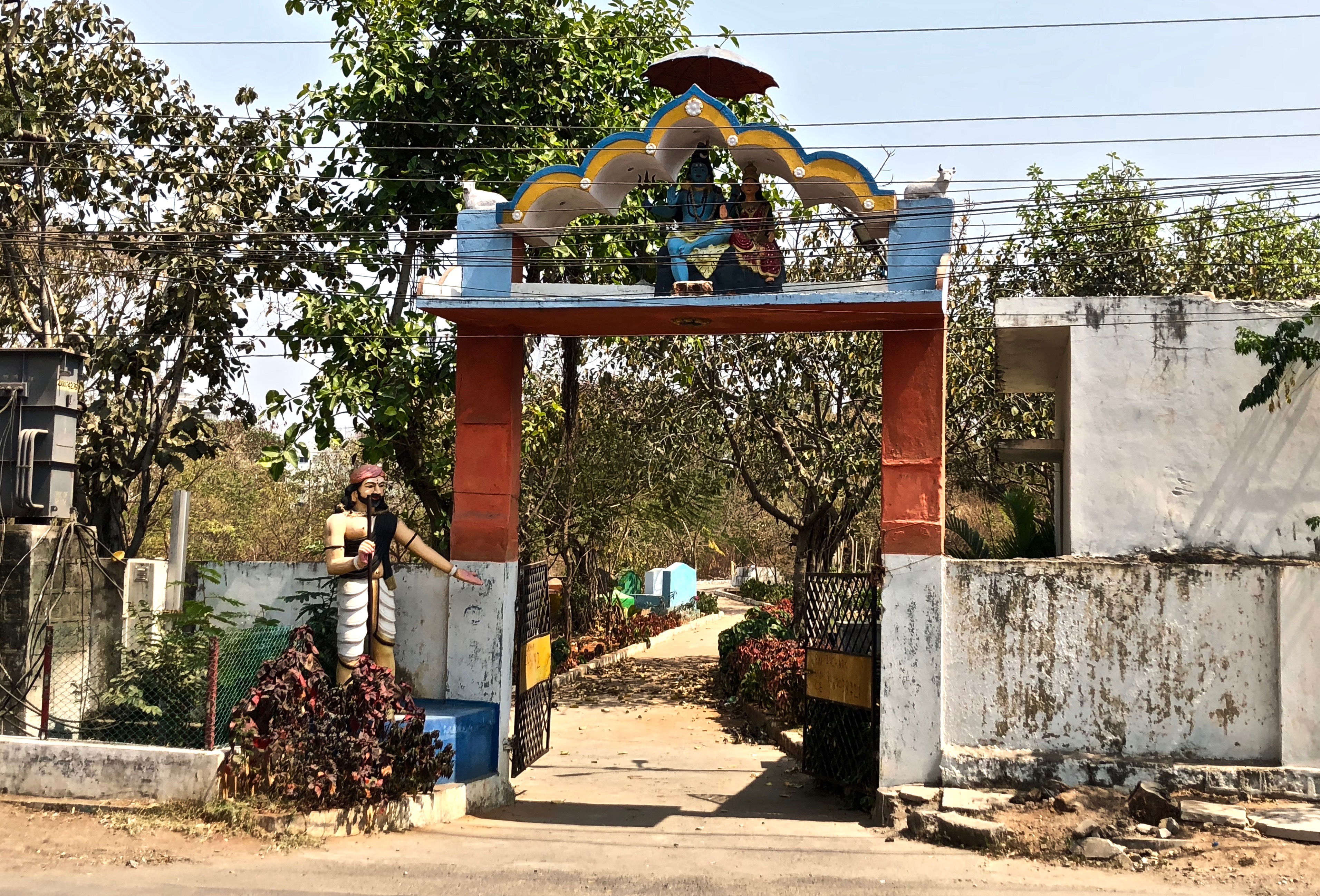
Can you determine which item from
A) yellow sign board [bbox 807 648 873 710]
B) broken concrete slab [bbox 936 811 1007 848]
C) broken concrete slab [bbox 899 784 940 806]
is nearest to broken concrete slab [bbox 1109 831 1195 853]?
broken concrete slab [bbox 936 811 1007 848]

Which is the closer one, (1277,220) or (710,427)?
(1277,220)

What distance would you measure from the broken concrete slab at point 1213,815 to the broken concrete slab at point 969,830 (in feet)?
4.30

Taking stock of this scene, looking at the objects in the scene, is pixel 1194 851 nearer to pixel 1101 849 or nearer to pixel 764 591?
pixel 1101 849

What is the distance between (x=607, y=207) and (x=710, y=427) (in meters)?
9.22

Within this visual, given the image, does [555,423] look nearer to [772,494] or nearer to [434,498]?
[434,498]

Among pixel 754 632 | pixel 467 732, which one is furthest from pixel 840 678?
pixel 754 632

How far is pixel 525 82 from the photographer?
13.9 m

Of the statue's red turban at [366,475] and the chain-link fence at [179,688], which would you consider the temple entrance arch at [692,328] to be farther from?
the chain-link fence at [179,688]

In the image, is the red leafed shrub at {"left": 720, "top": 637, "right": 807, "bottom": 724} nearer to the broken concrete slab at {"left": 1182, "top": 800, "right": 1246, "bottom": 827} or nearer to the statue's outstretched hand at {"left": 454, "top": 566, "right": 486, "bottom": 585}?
the statue's outstretched hand at {"left": 454, "top": 566, "right": 486, "bottom": 585}

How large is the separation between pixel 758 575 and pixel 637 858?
3966 centimetres

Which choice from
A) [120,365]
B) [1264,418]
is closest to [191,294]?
[120,365]

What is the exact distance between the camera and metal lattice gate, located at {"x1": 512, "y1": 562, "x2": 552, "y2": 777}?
1019 centimetres

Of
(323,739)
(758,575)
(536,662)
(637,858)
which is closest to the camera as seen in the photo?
(637,858)

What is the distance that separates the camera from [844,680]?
32.6 ft
